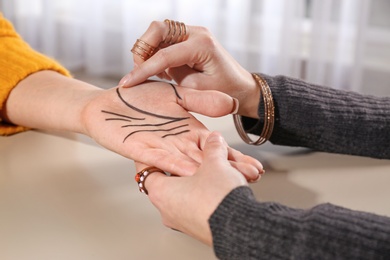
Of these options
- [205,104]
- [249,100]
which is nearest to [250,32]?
[249,100]

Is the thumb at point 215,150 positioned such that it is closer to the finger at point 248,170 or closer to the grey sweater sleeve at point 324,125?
the finger at point 248,170

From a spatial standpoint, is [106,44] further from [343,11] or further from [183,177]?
[183,177]

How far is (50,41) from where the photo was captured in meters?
2.81

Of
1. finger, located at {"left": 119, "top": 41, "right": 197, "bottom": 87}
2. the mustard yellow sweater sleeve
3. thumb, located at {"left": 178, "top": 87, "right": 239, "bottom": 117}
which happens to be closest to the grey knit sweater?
thumb, located at {"left": 178, "top": 87, "right": 239, "bottom": 117}

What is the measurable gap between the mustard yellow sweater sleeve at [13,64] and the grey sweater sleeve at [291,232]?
1.78ft

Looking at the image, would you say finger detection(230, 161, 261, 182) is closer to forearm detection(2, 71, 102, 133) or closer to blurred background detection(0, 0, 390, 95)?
forearm detection(2, 71, 102, 133)

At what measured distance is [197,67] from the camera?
105cm

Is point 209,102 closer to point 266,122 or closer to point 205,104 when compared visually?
point 205,104

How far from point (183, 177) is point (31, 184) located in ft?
0.83

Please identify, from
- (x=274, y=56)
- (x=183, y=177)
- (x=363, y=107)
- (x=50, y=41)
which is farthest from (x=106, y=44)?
(x=183, y=177)

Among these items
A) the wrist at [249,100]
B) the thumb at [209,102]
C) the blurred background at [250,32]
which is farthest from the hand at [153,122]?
the blurred background at [250,32]

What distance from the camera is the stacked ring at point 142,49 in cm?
102

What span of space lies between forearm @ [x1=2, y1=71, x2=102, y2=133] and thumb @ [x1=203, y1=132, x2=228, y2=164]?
0.27 meters

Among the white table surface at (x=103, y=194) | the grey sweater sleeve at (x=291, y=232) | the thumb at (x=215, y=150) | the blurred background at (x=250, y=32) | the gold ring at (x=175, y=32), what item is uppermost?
the gold ring at (x=175, y=32)
